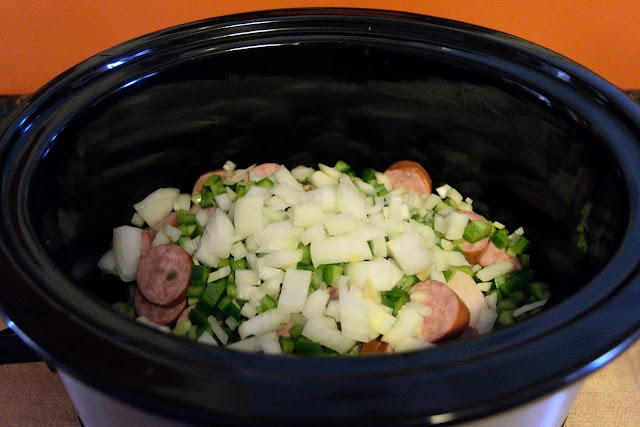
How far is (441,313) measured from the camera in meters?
0.80

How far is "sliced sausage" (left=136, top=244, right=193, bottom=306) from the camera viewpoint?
89cm

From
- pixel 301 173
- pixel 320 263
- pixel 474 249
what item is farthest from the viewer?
pixel 301 173

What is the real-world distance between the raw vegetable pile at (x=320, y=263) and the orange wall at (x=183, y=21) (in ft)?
1.98

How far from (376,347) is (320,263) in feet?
0.53

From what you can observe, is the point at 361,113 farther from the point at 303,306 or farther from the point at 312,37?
the point at 303,306

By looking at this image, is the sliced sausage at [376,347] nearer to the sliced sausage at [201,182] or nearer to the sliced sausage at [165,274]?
the sliced sausage at [165,274]

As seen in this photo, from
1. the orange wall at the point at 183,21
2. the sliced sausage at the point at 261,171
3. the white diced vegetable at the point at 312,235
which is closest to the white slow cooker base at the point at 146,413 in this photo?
the white diced vegetable at the point at 312,235

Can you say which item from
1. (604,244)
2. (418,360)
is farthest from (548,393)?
(604,244)

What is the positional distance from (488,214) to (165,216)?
582 millimetres

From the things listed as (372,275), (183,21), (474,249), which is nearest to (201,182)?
(372,275)

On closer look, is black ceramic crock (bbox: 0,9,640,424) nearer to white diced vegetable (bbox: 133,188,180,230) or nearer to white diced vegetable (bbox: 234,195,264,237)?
white diced vegetable (bbox: 133,188,180,230)

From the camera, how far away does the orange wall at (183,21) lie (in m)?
1.42

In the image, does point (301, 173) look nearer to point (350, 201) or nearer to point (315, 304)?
point (350, 201)

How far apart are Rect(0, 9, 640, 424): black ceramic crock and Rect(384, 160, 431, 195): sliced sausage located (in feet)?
0.06
